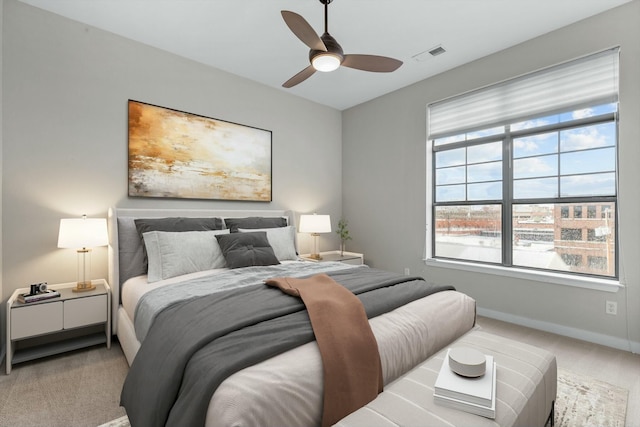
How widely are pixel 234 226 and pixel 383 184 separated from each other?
7.39 feet

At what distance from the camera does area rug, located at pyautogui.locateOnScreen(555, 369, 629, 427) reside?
1738 millimetres

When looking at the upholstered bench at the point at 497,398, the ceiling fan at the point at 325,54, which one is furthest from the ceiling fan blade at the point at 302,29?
the upholstered bench at the point at 497,398

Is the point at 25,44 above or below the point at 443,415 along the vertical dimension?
above

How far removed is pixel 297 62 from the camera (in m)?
3.53

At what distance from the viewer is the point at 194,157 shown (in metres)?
3.44

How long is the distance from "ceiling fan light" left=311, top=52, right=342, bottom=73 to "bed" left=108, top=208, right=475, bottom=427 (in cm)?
159

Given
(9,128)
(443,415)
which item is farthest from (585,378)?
(9,128)

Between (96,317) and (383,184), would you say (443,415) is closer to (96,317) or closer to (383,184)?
(96,317)

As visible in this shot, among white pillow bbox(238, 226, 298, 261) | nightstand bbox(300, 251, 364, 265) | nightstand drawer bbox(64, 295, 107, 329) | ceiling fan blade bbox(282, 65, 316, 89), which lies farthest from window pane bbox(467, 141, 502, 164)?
nightstand drawer bbox(64, 295, 107, 329)

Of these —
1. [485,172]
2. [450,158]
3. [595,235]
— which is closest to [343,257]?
[450,158]

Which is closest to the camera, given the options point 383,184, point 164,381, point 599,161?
point 164,381

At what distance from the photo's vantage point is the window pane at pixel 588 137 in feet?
9.10

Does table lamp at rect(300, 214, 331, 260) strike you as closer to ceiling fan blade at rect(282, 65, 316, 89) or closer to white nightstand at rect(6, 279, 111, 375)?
ceiling fan blade at rect(282, 65, 316, 89)

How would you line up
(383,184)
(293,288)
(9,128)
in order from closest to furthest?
(293,288), (9,128), (383,184)
